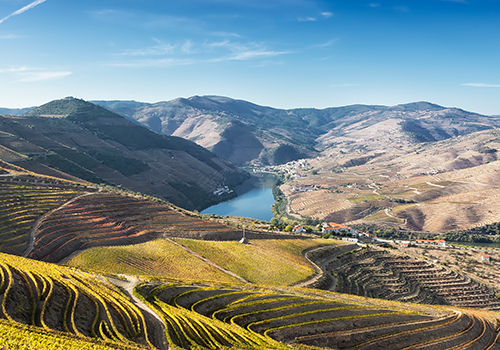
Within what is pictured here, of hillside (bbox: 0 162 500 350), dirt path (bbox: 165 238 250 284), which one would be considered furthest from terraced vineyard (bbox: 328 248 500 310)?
dirt path (bbox: 165 238 250 284)

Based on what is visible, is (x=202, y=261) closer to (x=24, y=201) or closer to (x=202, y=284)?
(x=202, y=284)

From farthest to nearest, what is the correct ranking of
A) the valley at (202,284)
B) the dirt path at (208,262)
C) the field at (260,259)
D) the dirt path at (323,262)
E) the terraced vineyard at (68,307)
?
the dirt path at (323,262) < the field at (260,259) < the dirt path at (208,262) < the valley at (202,284) < the terraced vineyard at (68,307)

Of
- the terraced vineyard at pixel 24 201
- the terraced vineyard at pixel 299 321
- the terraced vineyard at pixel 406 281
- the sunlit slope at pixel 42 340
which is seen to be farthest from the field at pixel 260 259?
the sunlit slope at pixel 42 340

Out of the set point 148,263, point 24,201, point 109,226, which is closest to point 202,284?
point 148,263

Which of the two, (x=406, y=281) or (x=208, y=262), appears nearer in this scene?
(x=208, y=262)

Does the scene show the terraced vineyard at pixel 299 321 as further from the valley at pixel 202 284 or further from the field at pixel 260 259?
the field at pixel 260 259

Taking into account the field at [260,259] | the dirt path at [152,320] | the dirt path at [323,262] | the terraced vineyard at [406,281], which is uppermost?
the dirt path at [152,320]
